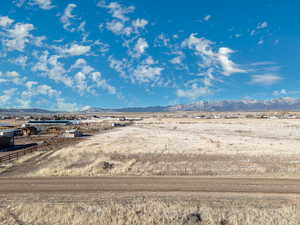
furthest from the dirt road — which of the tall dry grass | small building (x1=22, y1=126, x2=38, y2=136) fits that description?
small building (x1=22, y1=126, x2=38, y2=136)

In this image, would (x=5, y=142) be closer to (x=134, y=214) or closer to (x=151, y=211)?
(x=134, y=214)

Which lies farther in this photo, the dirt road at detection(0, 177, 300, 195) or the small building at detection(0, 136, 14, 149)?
the small building at detection(0, 136, 14, 149)

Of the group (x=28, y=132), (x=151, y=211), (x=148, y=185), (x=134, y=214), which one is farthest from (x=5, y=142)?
(x=151, y=211)

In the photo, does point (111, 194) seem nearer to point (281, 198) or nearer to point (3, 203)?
point (3, 203)

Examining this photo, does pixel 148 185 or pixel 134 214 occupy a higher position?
pixel 148 185

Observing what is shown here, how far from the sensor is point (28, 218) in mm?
13641

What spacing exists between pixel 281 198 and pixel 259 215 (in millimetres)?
3229

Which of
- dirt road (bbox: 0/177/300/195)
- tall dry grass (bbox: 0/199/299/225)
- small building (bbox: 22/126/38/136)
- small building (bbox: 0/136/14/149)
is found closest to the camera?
tall dry grass (bbox: 0/199/299/225)

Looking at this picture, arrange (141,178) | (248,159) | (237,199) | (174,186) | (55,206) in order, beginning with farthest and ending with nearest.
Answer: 1. (248,159)
2. (141,178)
3. (174,186)
4. (237,199)
5. (55,206)

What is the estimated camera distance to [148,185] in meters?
18.8

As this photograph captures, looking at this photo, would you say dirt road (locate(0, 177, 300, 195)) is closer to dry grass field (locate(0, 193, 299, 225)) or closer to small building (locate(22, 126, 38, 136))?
dry grass field (locate(0, 193, 299, 225))

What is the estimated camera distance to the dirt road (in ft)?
57.9

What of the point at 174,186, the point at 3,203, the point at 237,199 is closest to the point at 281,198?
the point at 237,199

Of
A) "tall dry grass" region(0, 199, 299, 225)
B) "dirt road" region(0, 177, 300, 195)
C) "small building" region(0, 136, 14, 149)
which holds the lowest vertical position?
"tall dry grass" region(0, 199, 299, 225)
